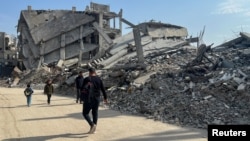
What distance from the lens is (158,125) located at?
33.3 feet

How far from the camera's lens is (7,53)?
156 feet

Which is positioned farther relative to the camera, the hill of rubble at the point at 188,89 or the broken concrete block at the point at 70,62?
the broken concrete block at the point at 70,62

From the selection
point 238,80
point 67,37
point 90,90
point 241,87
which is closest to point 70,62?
point 67,37

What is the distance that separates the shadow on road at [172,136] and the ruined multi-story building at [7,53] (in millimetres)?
33904

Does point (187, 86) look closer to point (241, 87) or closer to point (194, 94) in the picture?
point (194, 94)

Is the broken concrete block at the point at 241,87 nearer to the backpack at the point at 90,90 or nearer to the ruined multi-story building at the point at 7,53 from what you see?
the backpack at the point at 90,90

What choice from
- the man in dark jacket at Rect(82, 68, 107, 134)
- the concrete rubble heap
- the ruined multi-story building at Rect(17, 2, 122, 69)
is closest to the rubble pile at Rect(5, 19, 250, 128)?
the concrete rubble heap

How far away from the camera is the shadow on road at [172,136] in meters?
8.32

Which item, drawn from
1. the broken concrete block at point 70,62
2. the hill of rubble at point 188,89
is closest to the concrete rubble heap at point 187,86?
the hill of rubble at point 188,89

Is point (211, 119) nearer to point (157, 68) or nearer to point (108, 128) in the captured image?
point (108, 128)

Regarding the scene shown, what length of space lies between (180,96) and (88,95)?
17.9ft

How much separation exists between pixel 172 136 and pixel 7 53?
1676 inches

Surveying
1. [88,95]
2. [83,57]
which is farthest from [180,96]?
[83,57]

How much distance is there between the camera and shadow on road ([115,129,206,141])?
832 cm
